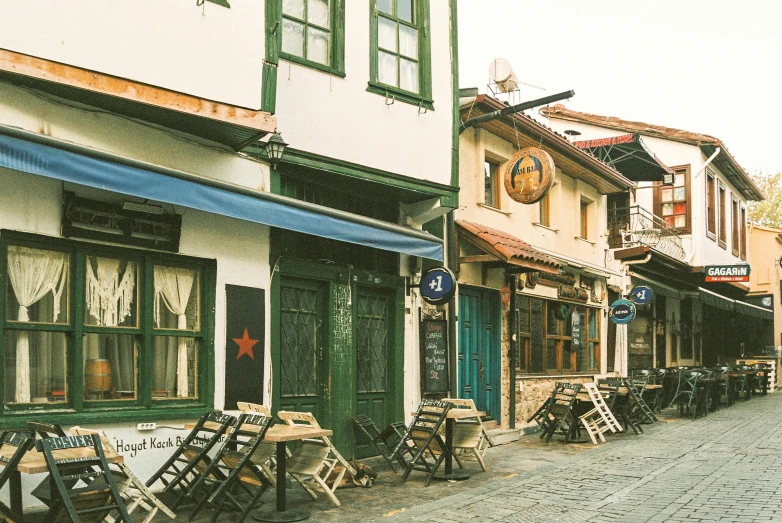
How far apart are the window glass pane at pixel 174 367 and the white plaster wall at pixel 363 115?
254cm

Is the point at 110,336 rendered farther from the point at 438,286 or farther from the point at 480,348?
the point at 480,348

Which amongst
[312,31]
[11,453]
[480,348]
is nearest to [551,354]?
[480,348]

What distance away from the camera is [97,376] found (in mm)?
7312

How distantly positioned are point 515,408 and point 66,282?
892 cm

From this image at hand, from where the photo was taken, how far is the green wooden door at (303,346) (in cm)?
927

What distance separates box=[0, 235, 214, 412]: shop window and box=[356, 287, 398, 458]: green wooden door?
104 inches

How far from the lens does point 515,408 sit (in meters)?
14.1

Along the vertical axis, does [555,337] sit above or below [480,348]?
above

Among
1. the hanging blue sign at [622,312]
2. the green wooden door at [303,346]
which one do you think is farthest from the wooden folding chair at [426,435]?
the hanging blue sign at [622,312]

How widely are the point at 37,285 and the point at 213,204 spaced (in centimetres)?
168

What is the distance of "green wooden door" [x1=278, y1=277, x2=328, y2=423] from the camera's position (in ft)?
30.4

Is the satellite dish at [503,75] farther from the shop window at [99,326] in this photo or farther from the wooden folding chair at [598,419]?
the shop window at [99,326]

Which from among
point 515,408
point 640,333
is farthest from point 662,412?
point 515,408

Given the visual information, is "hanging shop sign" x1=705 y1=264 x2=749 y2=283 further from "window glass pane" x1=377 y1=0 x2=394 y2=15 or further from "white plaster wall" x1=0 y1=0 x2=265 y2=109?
"white plaster wall" x1=0 y1=0 x2=265 y2=109
